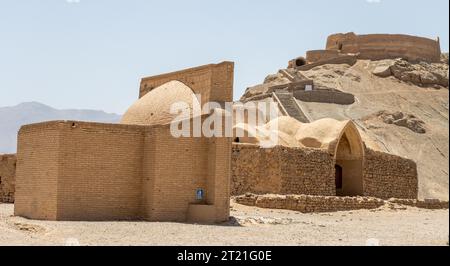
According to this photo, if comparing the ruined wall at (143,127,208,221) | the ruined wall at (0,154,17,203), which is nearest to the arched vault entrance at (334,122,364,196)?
the ruined wall at (143,127,208,221)

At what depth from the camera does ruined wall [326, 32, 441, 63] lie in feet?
191

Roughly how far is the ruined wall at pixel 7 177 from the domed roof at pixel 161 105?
753 centimetres

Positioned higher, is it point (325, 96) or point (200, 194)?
point (325, 96)

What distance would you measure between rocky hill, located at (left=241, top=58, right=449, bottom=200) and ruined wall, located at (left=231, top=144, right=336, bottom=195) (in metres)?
8.35

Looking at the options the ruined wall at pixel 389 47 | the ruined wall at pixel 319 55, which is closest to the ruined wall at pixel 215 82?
the ruined wall at pixel 319 55

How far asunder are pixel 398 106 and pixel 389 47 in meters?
11.6

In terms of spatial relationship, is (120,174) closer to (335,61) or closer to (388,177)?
(388,177)

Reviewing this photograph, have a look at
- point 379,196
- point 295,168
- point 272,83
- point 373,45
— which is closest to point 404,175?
point 379,196

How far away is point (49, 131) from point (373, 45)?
1855 inches

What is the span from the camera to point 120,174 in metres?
15.8

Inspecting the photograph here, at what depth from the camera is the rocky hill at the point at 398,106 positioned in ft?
130

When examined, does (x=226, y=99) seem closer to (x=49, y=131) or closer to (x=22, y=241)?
(x=49, y=131)

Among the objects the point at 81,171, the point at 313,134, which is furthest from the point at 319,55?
the point at 81,171

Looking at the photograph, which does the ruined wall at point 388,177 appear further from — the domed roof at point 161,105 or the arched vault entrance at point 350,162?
the domed roof at point 161,105
